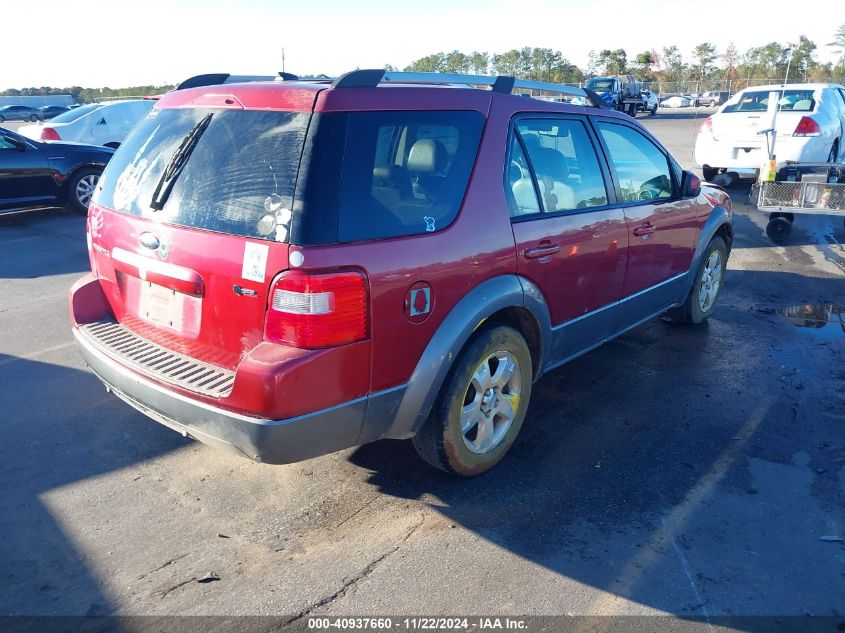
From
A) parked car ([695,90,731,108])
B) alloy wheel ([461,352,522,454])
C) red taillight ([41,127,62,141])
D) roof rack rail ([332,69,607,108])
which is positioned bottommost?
alloy wheel ([461,352,522,454])

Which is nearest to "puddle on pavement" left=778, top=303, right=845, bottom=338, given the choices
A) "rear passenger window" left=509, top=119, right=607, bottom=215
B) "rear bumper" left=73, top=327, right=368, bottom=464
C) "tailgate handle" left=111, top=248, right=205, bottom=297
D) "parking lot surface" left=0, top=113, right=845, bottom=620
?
"parking lot surface" left=0, top=113, right=845, bottom=620

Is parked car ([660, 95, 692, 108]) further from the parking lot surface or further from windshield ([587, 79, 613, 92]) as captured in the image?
the parking lot surface

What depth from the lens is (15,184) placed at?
9914mm

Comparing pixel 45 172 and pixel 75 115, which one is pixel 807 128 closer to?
pixel 45 172

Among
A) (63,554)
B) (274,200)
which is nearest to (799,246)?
(274,200)

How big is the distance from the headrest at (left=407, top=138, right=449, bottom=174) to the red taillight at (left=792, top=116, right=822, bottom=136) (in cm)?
1024

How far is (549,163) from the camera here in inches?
154

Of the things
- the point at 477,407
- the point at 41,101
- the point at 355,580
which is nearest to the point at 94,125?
the point at 477,407

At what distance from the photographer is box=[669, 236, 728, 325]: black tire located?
5.74 m

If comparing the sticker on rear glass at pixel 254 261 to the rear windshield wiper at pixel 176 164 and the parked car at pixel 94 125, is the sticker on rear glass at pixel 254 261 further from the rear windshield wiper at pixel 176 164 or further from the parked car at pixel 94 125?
the parked car at pixel 94 125

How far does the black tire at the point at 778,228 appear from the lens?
30.5 feet

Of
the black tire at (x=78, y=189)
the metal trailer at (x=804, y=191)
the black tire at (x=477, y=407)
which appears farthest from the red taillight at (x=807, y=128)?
the black tire at (x=78, y=189)

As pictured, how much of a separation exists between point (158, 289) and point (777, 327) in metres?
5.25

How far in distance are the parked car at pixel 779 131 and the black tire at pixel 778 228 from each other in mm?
2139
